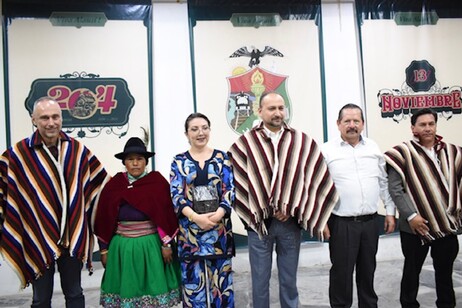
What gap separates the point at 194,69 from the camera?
12.6 feet

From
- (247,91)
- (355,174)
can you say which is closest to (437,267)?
(355,174)

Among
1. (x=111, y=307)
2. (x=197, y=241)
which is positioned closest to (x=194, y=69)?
(x=197, y=241)

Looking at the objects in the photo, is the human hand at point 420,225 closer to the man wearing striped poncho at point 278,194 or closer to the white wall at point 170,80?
the man wearing striped poncho at point 278,194

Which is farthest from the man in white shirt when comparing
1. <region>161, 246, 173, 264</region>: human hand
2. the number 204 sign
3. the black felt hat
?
the number 204 sign

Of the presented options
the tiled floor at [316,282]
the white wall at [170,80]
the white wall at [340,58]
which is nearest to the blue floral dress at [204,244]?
the tiled floor at [316,282]

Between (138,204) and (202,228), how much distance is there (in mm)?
393

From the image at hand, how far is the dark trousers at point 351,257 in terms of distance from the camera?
243 cm

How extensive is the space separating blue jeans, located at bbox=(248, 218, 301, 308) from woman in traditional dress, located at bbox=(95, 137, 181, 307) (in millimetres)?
472

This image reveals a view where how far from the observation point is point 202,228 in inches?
88.3

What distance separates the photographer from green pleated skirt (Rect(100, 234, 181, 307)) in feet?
7.36

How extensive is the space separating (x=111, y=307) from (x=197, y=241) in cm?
62

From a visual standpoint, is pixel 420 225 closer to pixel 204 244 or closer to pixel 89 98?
pixel 204 244

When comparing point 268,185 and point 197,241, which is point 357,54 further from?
point 197,241

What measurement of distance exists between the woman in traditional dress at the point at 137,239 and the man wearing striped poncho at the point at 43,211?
144 millimetres
